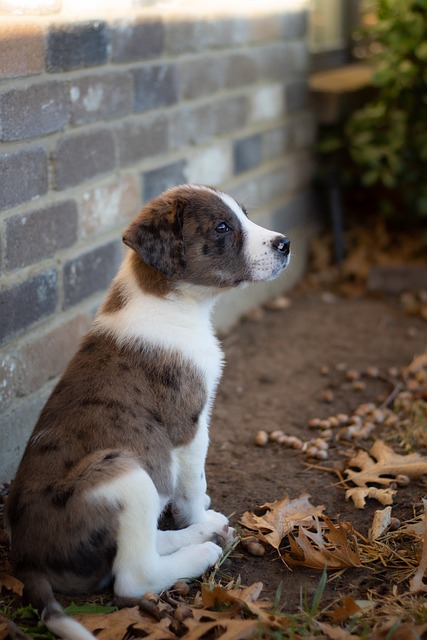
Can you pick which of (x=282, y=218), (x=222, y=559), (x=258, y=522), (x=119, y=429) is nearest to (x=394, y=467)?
(x=258, y=522)

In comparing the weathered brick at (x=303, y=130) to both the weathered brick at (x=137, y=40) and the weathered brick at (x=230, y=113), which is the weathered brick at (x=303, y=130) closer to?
the weathered brick at (x=230, y=113)

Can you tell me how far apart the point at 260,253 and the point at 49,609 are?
5.40 feet

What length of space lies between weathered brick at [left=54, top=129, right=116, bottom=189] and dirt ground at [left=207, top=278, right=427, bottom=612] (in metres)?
1.54

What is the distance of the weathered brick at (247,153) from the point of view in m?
6.51

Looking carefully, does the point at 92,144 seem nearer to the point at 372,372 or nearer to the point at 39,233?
the point at 39,233

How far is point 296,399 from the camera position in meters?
5.35

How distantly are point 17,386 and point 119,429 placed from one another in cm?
112

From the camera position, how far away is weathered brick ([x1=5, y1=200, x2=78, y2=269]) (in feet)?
13.7

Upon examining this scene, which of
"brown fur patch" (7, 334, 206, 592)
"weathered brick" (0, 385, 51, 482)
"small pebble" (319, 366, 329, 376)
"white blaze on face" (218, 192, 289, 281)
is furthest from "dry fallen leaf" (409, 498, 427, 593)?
"small pebble" (319, 366, 329, 376)

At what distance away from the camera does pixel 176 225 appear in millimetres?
3619

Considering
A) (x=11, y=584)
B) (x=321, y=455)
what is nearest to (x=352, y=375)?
(x=321, y=455)

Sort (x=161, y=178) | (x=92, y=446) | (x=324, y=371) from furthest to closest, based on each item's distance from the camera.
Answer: (x=324, y=371)
(x=161, y=178)
(x=92, y=446)

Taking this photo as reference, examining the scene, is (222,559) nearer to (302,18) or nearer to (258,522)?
(258,522)

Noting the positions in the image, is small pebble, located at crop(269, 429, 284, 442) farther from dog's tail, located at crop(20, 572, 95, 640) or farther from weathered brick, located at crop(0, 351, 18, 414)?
dog's tail, located at crop(20, 572, 95, 640)
